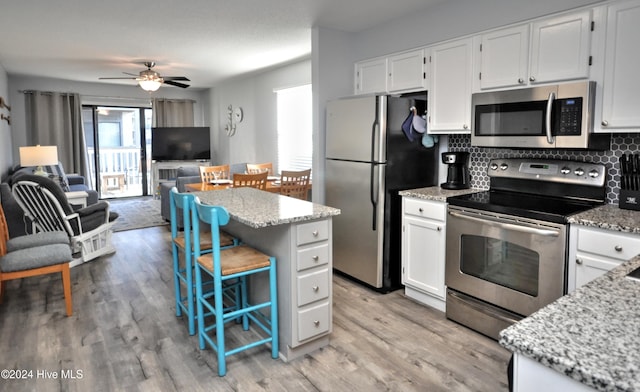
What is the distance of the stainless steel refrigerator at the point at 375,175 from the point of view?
3459 millimetres

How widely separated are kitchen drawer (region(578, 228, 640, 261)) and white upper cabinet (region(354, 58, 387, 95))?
224cm

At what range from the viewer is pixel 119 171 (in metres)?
9.35

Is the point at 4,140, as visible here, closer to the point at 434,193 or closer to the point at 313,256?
the point at 313,256

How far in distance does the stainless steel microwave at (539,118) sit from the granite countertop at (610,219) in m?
0.40

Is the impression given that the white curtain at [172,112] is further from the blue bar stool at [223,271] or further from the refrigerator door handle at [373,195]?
the blue bar stool at [223,271]

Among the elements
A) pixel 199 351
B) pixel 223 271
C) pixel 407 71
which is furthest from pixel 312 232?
pixel 407 71

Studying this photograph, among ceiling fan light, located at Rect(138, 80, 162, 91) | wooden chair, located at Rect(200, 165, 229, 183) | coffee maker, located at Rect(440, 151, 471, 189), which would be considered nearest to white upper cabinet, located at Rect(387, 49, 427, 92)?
coffee maker, located at Rect(440, 151, 471, 189)

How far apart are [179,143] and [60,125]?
220cm

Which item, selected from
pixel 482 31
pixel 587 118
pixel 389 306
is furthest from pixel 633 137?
pixel 389 306

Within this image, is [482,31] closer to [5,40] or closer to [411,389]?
[411,389]

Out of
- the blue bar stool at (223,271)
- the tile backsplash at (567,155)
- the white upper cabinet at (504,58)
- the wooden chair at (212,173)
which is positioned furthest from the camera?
the wooden chair at (212,173)

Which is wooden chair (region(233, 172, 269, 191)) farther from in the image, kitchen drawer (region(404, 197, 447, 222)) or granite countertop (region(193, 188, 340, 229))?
kitchen drawer (region(404, 197, 447, 222))

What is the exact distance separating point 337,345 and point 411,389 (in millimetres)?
608

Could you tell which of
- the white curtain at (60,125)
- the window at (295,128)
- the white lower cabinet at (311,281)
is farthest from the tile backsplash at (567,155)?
the white curtain at (60,125)
